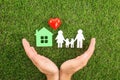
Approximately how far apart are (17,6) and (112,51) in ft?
1.10

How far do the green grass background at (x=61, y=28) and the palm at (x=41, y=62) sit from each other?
1.5 inches

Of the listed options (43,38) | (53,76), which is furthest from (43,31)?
(53,76)

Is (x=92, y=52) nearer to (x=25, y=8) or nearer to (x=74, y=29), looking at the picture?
(x=74, y=29)

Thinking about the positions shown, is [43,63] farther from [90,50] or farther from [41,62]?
[90,50]

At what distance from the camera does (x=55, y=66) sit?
0.78 m

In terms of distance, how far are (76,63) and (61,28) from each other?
129 millimetres

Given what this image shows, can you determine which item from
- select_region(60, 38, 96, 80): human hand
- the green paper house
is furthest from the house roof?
select_region(60, 38, 96, 80): human hand

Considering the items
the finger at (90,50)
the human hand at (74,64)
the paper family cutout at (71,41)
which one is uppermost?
the paper family cutout at (71,41)

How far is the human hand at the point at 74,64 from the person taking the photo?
0.75 meters

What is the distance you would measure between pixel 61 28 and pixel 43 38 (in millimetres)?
65

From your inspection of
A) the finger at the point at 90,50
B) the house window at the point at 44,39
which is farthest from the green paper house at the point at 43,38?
the finger at the point at 90,50

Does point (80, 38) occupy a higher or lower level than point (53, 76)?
higher

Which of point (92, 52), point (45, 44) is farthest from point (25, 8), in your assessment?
point (92, 52)

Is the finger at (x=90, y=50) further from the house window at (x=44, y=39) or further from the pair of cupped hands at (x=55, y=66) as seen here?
the house window at (x=44, y=39)
